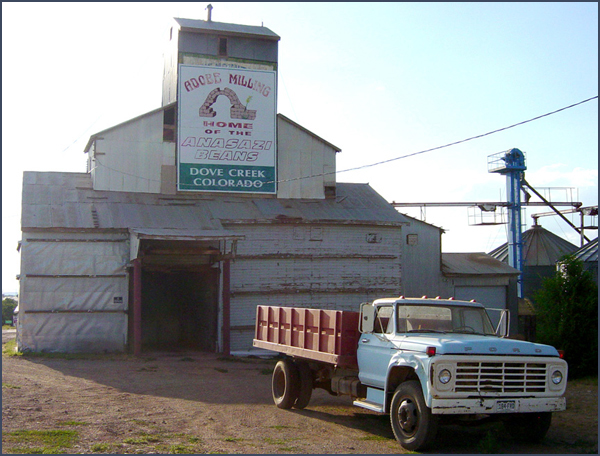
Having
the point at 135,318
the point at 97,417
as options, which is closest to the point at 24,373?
the point at 135,318

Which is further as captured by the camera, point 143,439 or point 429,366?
point 143,439

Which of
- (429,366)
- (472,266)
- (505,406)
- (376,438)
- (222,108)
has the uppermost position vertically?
(222,108)

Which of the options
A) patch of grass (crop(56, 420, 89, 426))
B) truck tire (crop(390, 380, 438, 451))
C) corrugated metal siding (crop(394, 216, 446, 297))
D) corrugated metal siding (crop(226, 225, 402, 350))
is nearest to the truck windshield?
truck tire (crop(390, 380, 438, 451))

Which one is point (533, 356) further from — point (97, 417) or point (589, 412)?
point (97, 417)

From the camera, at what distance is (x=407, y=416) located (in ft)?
31.1

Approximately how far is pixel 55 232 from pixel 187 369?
266 inches

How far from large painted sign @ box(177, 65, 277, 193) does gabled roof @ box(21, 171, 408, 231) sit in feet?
2.53

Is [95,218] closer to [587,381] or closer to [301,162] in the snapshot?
[301,162]

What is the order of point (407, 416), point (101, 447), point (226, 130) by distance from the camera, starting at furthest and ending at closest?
1. point (226, 130)
2. point (407, 416)
3. point (101, 447)

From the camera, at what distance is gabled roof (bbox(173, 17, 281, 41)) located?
26156mm

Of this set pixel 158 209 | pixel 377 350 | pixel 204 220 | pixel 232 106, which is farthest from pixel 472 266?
pixel 377 350

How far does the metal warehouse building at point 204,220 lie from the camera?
21.5 m

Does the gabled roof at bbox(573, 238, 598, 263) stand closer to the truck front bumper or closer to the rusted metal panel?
the rusted metal panel

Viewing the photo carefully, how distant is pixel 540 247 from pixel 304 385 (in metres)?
34.3
